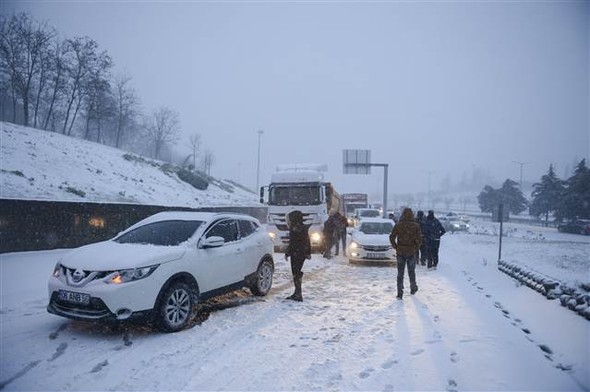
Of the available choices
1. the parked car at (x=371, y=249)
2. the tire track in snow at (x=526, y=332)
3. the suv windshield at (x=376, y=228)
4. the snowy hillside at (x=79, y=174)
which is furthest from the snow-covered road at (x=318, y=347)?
the snowy hillside at (x=79, y=174)

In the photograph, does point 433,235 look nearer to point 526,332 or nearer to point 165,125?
point 526,332

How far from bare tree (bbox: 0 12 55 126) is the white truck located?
3083 centimetres

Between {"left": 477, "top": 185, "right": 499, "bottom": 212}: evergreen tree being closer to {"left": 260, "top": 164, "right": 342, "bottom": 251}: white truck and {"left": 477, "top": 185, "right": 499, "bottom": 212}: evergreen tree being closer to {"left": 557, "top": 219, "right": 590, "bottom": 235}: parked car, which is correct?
{"left": 557, "top": 219, "right": 590, "bottom": 235}: parked car

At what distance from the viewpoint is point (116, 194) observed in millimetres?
27891

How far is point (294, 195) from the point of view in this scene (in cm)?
1620

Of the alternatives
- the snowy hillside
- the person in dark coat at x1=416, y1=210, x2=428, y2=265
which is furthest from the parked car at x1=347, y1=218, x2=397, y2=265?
the snowy hillside

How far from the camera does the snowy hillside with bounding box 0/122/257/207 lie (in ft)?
71.8

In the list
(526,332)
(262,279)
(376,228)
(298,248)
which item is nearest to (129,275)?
(262,279)

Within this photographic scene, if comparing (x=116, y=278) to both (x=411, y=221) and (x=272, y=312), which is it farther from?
(x=411, y=221)

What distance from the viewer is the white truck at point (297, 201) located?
15.7 m

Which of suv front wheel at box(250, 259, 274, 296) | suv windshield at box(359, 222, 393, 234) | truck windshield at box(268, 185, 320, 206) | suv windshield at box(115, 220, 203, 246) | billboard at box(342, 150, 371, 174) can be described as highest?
billboard at box(342, 150, 371, 174)

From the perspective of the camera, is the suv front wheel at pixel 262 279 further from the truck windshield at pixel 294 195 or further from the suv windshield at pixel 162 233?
the truck windshield at pixel 294 195

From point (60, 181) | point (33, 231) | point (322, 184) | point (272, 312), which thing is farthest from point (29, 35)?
point (272, 312)

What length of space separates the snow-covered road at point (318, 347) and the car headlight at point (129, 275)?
3.05 ft
